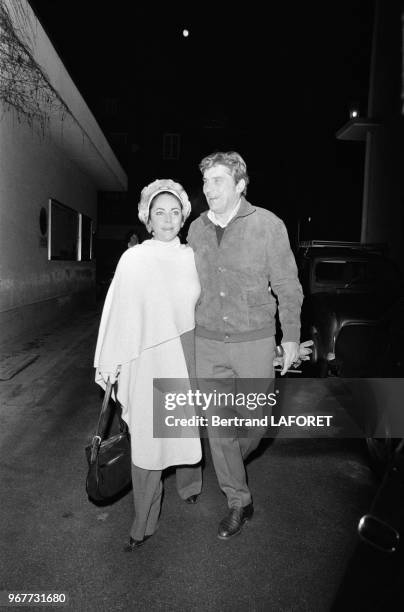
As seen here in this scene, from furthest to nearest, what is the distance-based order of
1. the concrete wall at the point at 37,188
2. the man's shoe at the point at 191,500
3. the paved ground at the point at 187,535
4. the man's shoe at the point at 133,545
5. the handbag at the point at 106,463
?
the concrete wall at the point at 37,188 < the man's shoe at the point at 191,500 < the man's shoe at the point at 133,545 < the handbag at the point at 106,463 < the paved ground at the point at 187,535

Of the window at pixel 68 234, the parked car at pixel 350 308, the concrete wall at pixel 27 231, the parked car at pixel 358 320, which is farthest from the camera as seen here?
the window at pixel 68 234

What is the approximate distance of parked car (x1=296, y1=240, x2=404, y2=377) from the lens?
401 centimetres

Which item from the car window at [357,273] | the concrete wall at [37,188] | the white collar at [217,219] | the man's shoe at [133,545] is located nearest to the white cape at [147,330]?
the white collar at [217,219]

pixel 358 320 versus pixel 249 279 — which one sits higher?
pixel 249 279

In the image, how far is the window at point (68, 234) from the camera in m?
12.8

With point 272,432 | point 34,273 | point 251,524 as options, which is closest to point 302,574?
point 251,524

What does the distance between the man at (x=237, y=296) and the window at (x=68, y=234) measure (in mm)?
10073

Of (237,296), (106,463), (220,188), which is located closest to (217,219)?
(220,188)

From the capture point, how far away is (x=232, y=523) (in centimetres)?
303

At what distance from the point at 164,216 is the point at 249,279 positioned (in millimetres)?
589

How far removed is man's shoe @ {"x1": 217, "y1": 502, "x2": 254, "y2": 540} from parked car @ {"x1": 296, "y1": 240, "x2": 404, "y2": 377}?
57.0 inches

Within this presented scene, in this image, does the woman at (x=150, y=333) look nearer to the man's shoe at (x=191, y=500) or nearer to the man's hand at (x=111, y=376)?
the man's hand at (x=111, y=376)

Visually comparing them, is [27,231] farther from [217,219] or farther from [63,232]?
[217,219]

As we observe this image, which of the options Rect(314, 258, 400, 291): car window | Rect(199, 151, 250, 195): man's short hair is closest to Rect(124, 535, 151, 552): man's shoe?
Rect(199, 151, 250, 195): man's short hair
